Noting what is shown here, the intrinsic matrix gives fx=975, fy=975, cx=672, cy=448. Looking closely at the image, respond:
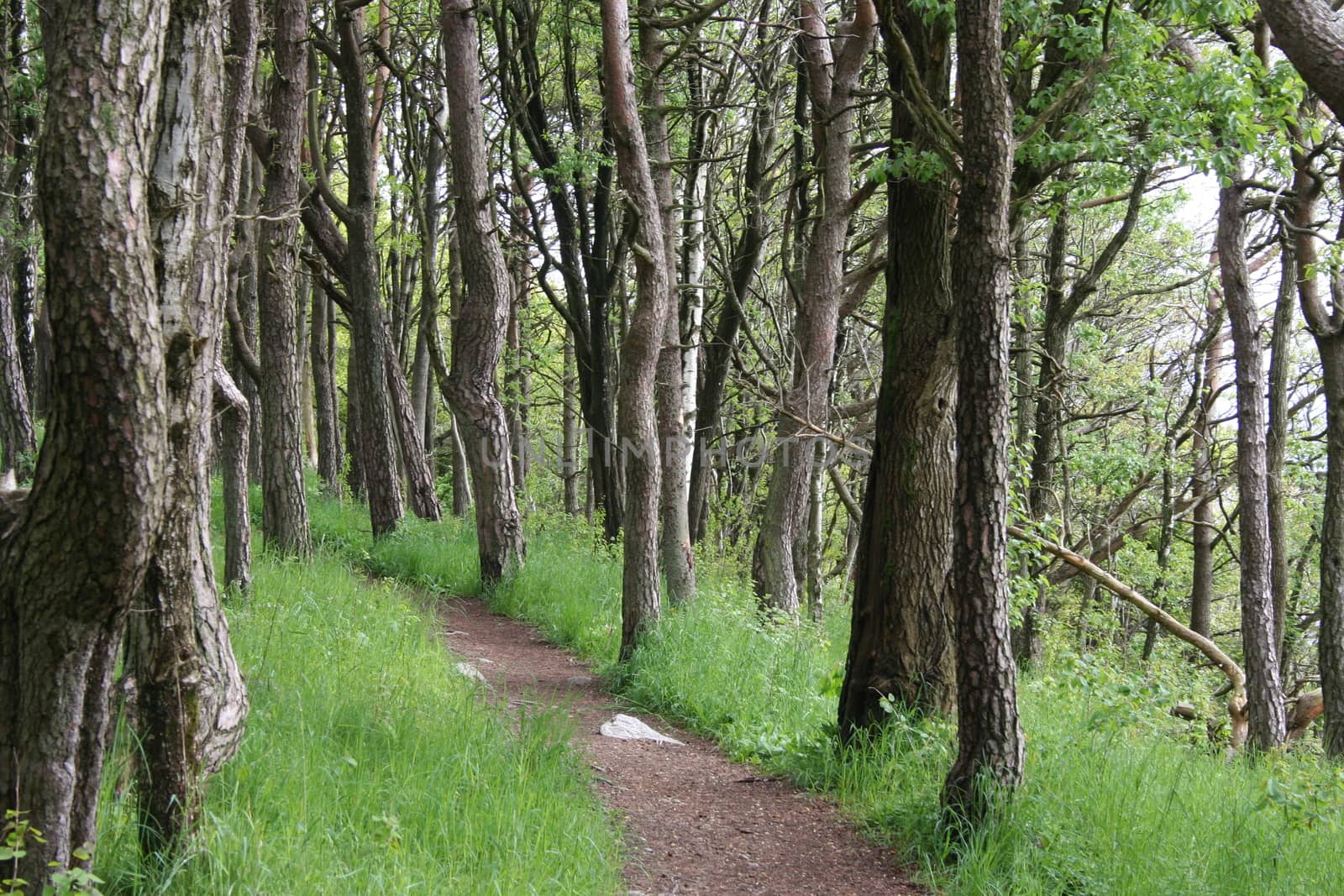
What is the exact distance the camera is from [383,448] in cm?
1247

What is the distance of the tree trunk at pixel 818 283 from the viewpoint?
32.3 ft

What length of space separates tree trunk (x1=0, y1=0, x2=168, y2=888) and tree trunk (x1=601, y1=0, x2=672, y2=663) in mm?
5247

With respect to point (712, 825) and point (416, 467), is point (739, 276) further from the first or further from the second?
point (712, 825)

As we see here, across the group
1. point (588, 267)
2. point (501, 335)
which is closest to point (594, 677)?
point (501, 335)

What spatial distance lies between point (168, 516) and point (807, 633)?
6780mm

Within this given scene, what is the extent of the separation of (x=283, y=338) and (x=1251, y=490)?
10505 millimetres

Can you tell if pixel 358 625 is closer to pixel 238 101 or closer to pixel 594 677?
pixel 594 677

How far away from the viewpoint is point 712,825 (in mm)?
5305

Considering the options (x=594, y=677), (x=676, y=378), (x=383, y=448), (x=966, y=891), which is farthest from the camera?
(x=383, y=448)

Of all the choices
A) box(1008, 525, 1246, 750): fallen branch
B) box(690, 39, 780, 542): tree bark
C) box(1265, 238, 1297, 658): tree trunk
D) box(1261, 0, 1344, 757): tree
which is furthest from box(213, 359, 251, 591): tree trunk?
box(1265, 238, 1297, 658): tree trunk

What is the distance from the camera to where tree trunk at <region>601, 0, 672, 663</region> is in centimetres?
786

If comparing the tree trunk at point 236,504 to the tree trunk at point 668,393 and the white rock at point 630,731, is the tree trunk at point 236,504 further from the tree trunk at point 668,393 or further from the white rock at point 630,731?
the tree trunk at point 668,393

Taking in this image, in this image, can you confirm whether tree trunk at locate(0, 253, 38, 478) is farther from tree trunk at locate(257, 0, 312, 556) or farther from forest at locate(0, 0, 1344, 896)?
tree trunk at locate(257, 0, 312, 556)

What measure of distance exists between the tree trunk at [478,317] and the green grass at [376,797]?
4.89 metres
